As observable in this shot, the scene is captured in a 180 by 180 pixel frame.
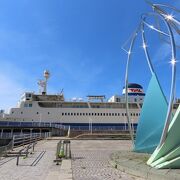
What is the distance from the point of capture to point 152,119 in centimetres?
1286

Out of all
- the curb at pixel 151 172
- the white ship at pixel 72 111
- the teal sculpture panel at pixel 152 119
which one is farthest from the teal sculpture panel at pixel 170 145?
the white ship at pixel 72 111

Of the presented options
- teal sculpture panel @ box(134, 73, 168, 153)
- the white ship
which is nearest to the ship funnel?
the white ship

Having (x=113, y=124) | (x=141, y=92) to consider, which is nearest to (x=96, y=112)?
(x=113, y=124)

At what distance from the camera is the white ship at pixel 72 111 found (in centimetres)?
6056

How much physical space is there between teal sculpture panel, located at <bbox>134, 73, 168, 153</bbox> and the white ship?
48.0m

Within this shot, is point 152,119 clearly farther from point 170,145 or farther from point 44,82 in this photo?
point 44,82

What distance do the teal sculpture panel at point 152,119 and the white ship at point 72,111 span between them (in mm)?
48008

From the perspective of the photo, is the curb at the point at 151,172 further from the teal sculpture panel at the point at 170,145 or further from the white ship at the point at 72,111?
the white ship at the point at 72,111

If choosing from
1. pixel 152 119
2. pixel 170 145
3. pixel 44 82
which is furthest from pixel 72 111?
pixel 170 145

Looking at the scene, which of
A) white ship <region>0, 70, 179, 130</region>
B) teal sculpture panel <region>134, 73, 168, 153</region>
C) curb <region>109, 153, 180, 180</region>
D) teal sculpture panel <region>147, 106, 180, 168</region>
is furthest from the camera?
white ship <region>0, 70, 179, 130</region>

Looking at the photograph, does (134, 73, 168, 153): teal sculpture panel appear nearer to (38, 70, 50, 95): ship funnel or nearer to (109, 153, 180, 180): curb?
(109, 153, 180, 180): curb

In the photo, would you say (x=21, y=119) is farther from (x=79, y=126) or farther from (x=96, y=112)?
(x=96, y=112)

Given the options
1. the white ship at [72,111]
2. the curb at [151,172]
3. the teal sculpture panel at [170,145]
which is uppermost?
the white ship at [72,111]

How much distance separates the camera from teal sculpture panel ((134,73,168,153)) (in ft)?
41.0
